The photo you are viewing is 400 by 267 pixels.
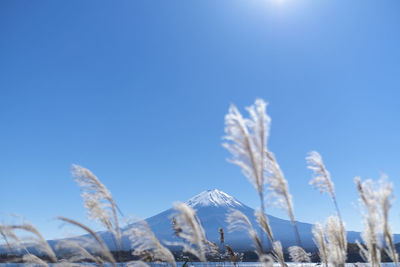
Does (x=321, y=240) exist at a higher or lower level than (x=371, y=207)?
lower

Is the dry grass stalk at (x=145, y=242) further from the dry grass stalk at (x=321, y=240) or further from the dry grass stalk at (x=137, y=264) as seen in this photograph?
the dry grass stalk at (x=321, y=240)

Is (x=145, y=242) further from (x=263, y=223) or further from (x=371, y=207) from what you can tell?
(x=371, y=207)

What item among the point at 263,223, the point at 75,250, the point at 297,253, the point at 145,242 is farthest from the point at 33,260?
the point at 297,253

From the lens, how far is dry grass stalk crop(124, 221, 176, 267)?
300 centimetres

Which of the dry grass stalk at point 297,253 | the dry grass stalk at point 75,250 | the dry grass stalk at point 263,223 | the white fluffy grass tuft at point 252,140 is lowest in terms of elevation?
the dry grass stalk at point 297,253

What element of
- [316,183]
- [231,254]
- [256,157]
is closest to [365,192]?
[316,183]

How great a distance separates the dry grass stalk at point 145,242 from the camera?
Result: 3.00m

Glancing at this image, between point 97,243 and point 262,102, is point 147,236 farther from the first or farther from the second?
point 262,102

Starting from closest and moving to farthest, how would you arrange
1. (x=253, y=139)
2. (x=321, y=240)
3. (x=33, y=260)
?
1. (x=253, y=139)
2. (x=321, y=240)
3. (x=33, y=260)

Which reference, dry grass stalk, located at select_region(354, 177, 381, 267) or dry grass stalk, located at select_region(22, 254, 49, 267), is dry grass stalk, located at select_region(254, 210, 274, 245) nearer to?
dry grass stalk, located at select_region(354, 177, 381, 267)

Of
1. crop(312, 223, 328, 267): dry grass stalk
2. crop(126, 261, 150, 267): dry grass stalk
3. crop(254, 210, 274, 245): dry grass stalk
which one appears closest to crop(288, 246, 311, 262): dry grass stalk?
crop(312, 223, 328, 267): dry grass stalk

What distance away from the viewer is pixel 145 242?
3143 millimetres

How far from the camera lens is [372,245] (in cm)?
320

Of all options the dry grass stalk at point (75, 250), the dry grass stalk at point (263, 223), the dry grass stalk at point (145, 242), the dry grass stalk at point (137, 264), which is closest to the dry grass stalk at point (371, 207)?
the dry grass stalk at point (263, 223)
